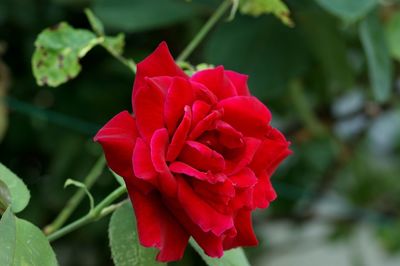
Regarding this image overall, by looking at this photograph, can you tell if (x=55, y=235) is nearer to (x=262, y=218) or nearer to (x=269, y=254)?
(x=262, y=218)

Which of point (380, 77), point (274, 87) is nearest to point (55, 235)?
point (380, 77)

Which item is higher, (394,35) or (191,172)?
(191,172)

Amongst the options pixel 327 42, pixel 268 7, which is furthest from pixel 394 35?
pixel 268 7

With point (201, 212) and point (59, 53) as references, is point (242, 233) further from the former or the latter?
point (59, 53)

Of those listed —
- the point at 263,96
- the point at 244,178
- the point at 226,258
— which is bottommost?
the point at 263,96

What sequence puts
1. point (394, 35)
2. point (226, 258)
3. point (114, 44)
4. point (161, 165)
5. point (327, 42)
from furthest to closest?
point (327, 42), point (394, 35), point (114, 44), point (226, 258), point (161, 165)

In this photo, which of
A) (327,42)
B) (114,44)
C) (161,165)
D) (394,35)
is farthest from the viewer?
(327,42)
